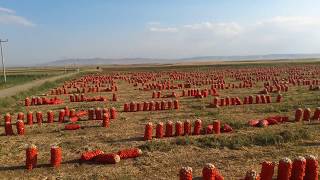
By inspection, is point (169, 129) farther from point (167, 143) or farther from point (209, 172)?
point (209, 172)

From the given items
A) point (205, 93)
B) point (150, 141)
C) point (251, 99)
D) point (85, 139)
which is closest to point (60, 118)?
point (85, 139)

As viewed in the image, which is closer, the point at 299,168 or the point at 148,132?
the point at 299,168

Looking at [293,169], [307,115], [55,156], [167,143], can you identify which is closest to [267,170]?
[293,169]

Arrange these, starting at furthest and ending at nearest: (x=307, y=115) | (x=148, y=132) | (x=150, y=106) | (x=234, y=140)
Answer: (x=150, y=106), (x=307, y=115), (x=148, y=132), (x=234, y=140)

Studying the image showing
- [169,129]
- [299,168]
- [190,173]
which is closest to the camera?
[190,173]

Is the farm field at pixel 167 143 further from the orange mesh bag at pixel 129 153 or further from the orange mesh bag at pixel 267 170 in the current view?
the orange mesh bag at pixel 267 170

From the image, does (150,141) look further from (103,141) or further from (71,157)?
(71,157)

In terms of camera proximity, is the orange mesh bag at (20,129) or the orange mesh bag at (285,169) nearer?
the orange mesh bag at (285,169)

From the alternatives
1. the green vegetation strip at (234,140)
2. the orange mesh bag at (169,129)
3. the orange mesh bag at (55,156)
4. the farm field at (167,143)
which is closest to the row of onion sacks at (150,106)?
the farm field at (167,143)

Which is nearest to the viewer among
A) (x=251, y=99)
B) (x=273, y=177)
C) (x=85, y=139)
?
(x=273, y=177)

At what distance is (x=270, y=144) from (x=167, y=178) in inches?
166

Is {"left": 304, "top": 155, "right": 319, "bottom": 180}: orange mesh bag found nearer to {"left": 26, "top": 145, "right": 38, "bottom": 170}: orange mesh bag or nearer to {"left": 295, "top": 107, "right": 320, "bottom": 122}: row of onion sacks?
Answer: {"left": 26, "top": 145, "right": 38, "bottom": 170}: orange mesh bag

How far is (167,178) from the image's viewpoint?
1056cm

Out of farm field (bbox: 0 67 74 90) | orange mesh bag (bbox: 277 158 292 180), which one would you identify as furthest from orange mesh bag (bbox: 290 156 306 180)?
farm field (bbox: 0 67 74 90)
